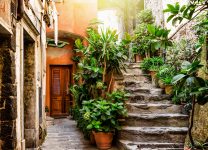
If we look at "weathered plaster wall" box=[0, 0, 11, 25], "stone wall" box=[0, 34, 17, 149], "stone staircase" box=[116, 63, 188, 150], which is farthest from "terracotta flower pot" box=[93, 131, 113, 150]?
"weathered plaster wall" box=[0, 0, 11, 25]

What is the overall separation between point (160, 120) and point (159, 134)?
0.50 metres

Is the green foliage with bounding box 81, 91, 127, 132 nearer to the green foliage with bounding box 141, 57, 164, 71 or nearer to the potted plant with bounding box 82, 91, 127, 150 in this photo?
the potted plant with bounding box 82, 91, 127, 150

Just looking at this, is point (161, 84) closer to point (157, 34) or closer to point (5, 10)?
point (157, 34)

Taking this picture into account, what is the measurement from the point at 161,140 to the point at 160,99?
5.23ft

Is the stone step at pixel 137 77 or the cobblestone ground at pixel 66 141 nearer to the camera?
the cobblestone ground at pixel 66 141

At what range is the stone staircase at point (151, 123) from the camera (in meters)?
5.13

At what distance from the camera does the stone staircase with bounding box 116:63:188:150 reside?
Answer: 513 cm

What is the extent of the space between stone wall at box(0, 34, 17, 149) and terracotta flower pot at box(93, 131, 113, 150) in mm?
2354

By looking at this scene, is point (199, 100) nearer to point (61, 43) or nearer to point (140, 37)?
point (140, 37)

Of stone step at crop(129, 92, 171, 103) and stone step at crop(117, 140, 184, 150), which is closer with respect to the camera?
stone step at crop(117, 140, 184, 150)

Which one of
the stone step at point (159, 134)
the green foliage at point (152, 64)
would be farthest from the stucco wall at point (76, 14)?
the stone step at point (159, 134)

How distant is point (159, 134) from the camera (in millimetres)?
5211

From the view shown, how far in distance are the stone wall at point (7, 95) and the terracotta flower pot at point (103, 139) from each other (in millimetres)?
2354

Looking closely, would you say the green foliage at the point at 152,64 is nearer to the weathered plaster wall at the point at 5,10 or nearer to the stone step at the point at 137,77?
the stone step at the point at 137,77
